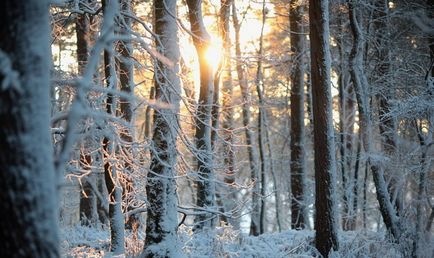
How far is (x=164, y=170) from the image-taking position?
793cm

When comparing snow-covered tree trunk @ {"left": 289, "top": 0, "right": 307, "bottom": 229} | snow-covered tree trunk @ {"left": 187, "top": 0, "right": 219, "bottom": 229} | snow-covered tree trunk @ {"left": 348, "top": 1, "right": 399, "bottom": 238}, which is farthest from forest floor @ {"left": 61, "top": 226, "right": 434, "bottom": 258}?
snow-covered tree trunk @ {"left": 289, "top": 0, "right": 307, "bottom": 229}

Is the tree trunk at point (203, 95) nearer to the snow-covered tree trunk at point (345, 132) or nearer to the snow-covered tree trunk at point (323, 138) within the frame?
the snow-covered tree trunk at point (323, 138)

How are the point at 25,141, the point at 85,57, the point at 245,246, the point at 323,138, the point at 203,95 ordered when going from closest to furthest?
the point at 25,141, the point at 323,138, the point at 245,246, the point at 203,95, the point at 85,57

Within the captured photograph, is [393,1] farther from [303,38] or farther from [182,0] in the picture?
[182,0]

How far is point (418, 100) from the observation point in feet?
32.3

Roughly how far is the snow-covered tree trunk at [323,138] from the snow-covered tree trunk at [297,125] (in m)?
5.43

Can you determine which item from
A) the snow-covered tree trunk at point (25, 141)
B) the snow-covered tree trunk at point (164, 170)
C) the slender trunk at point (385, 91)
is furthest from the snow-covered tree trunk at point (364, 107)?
the snow-covered tree trunk at point (25, 141)

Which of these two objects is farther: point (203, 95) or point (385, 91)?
point (385, 91)

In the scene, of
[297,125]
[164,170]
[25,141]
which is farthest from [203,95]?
[25,141]

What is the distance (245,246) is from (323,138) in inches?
102

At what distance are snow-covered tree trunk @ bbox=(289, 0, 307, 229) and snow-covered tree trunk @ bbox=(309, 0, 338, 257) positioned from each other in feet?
17.8

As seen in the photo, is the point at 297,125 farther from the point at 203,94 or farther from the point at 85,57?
the point at 85,57

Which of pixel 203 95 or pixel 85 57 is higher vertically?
pixel 85 57

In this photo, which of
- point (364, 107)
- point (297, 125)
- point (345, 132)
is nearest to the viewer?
point (364, 107)
